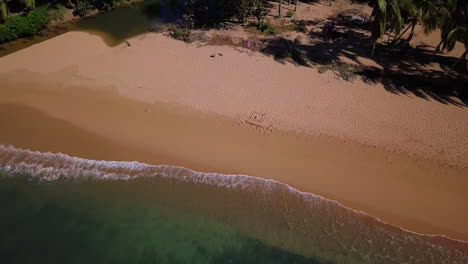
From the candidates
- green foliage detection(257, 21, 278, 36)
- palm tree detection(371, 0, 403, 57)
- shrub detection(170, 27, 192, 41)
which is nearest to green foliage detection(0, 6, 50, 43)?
shrub detection(170, 27, 192, 41)

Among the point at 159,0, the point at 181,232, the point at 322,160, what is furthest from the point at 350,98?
the point at 159,0

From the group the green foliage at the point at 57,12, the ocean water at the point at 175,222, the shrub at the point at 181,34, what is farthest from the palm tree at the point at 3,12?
the ocean water at the point at 175,222

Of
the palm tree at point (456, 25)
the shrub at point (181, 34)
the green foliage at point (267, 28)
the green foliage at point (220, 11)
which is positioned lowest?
the shrub at point (181, 34)

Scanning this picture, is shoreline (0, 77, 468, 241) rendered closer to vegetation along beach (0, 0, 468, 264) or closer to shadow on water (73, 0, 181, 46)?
vegetation along beach (0, 0, 468, 264)

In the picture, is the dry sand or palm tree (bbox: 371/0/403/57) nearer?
the dry sand

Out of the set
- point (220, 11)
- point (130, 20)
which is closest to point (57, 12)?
point (130, 20)

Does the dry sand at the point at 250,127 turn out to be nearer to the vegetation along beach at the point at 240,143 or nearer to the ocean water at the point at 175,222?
the vegetation along beach at the point at 240,143
